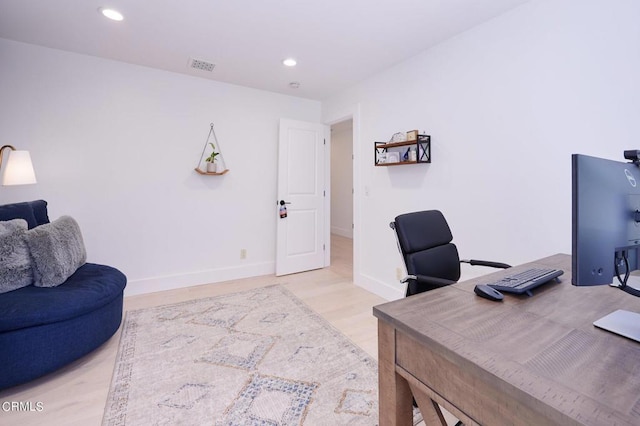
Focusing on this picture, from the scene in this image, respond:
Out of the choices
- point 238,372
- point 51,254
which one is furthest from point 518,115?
point 51,254

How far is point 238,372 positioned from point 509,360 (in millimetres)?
1699

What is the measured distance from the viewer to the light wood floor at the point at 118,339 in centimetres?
157

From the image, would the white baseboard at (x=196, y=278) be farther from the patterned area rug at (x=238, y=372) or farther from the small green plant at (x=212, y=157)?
the small green plant at (x=212, y=157)

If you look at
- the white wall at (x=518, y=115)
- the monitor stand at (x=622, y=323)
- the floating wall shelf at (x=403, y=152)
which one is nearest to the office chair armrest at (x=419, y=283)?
the monitor stand at (x=622, y=323)

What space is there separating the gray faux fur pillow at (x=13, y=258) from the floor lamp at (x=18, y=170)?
552 millimetres

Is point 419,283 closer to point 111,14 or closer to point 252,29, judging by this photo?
point 252,29

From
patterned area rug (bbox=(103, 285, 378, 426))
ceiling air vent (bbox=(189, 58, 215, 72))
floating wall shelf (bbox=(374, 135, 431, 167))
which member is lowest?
patterned area rug (bbox=(103, 285, 378, 426))

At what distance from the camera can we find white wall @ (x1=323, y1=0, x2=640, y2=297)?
168 centimetres

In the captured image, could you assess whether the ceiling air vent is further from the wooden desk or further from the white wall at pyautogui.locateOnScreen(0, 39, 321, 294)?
the wooden desk

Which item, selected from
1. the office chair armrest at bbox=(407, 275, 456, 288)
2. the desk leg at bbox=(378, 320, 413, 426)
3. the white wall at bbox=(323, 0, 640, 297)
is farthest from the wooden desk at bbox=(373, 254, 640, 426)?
the white wall at bbox=(323, 0, 640, 297)

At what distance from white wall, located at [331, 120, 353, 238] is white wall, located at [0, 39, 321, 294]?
278cm

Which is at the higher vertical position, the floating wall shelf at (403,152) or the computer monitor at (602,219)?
the floating wall shelf at (403,152)

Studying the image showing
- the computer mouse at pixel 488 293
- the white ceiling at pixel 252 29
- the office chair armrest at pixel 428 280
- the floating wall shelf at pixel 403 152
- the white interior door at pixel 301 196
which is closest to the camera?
the computer mouse at pixel 488 293

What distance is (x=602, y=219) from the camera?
798 millimetres
